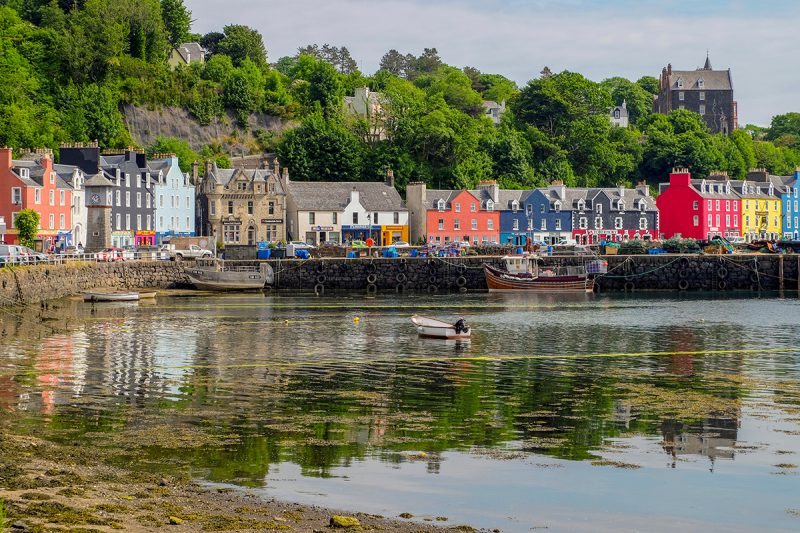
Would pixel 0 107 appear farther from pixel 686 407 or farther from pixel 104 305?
pixel 686 407

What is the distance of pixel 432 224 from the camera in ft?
380

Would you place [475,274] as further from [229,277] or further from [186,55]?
[186,55]

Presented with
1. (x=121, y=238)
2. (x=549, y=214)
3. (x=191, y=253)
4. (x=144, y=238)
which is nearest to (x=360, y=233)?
(x=144, y=238)

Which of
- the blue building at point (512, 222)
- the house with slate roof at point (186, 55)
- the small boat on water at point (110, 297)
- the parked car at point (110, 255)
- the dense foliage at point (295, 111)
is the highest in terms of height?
the house with slate roof at point (186, 55)

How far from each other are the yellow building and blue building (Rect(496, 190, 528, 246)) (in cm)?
2920

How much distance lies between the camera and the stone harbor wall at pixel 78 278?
62.9 metres

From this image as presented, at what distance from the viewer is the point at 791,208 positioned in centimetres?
14100

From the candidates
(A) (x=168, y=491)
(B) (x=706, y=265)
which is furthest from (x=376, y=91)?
(A) (x=168, y=491)

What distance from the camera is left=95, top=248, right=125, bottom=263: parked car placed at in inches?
3155

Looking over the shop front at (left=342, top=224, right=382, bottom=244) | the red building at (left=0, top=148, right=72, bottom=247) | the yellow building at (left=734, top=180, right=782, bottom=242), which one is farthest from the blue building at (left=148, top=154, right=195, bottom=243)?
the yellow building at (left=734, top=180, right=782, bottom=242)

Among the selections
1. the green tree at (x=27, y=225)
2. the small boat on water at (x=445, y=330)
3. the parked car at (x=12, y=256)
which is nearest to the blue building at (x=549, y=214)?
the green tree at (x=27, y=225)

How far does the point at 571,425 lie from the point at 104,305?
47.1 metres

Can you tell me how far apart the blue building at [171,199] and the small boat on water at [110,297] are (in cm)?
2917

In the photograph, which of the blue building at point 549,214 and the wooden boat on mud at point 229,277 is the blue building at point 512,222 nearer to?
the blue building at point 549,214
